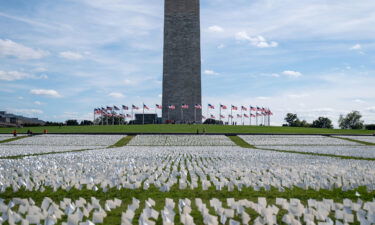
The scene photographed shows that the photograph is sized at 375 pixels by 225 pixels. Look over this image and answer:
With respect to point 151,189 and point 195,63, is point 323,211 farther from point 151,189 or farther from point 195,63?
point 195,63

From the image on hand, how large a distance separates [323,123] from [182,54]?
6190cm

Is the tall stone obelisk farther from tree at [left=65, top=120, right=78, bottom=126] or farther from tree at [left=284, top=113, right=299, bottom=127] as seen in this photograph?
tree at [left=284, top=113, right=299, bottom=127]

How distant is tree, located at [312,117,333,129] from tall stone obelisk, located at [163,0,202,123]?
54679mm

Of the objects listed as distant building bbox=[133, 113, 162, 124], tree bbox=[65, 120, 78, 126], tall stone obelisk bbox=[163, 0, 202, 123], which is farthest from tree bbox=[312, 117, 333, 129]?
tree bbox=[65, 120, 78, 126]

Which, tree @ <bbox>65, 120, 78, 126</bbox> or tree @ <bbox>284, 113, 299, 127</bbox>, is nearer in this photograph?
tree @ <bbox>65, 120, 78, 126</bbox>

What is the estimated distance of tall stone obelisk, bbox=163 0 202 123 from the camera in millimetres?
85562

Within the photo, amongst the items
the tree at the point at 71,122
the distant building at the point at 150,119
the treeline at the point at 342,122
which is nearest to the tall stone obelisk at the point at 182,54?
the distant building at the point at 150,119

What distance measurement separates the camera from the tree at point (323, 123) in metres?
124

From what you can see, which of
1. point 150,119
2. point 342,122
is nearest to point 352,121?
point 342,122

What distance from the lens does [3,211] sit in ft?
21.1

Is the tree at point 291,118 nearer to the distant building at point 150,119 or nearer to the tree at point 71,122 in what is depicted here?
the distant building at point 150,119

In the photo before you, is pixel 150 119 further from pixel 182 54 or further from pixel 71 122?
pixel 182 54

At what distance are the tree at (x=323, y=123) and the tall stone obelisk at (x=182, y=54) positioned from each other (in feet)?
179

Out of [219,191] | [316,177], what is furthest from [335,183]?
[219,191]
